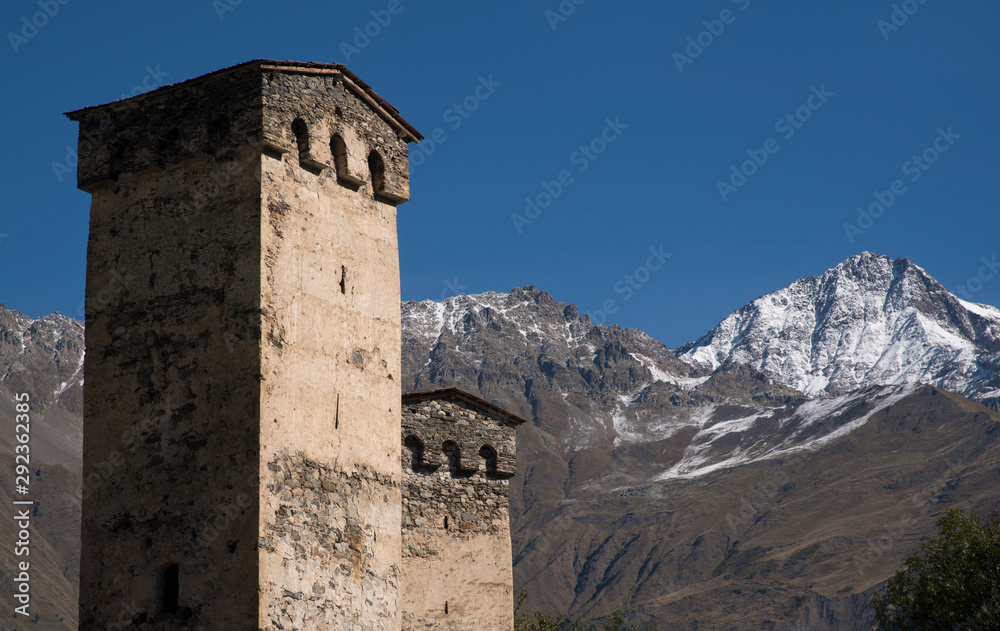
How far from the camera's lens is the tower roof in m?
19.3

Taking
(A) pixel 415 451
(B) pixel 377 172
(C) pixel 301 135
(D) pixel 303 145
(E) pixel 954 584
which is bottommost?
(E) pixel 954 584

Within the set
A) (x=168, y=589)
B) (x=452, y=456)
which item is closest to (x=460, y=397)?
(x=452, y=456)

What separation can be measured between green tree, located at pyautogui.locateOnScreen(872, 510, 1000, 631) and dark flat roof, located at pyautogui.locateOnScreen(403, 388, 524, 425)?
11317mm

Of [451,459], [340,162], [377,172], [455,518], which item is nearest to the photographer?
[340,162]

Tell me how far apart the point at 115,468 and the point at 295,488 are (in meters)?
2.98

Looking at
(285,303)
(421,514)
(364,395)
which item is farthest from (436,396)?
(285,303)

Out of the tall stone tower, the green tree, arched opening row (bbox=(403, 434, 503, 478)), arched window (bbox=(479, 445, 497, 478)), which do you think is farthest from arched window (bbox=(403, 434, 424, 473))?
the green tree

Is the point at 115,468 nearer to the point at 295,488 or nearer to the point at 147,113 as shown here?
the point at 295,488

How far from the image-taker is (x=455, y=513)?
25.4 meters

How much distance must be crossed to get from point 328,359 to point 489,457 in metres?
7.69

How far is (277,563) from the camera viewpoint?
17469 mm

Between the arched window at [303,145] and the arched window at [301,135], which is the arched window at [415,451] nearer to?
the arched window at [303,145]

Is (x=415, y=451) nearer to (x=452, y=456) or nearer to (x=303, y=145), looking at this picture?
(x=452, y=456)

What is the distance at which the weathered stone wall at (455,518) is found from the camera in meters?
24.7
